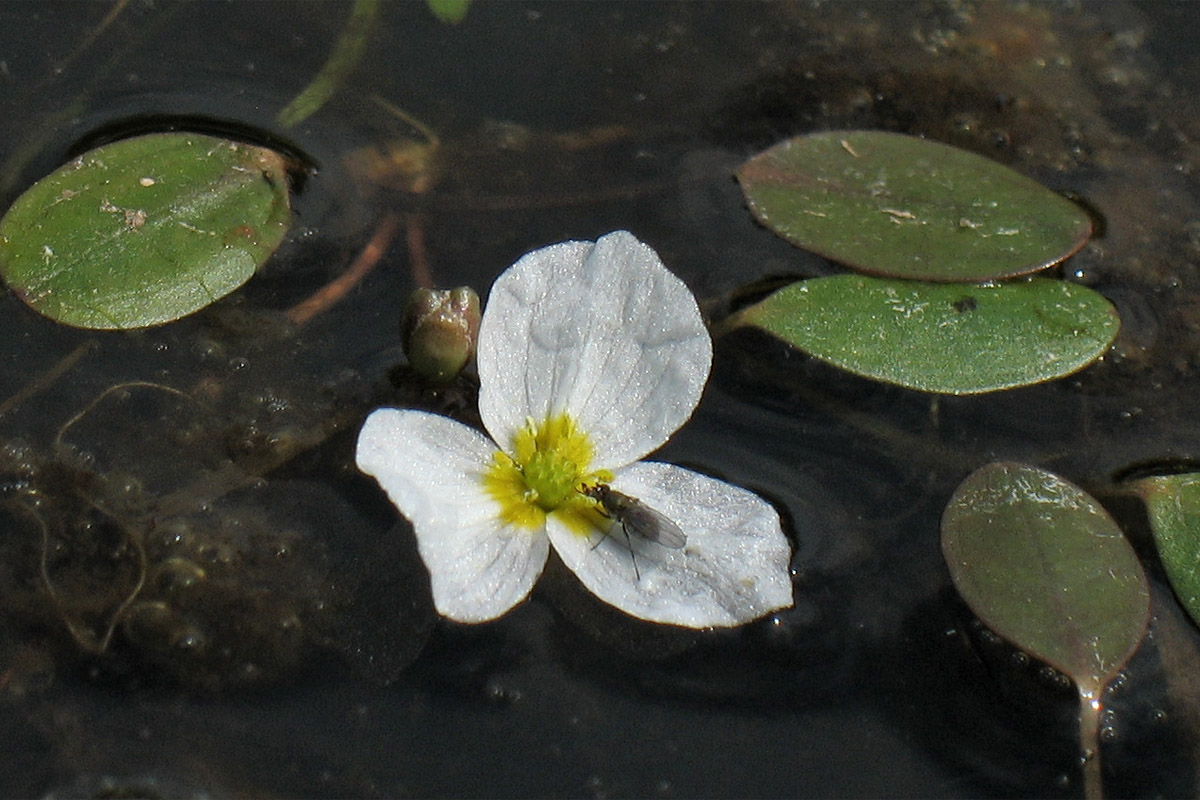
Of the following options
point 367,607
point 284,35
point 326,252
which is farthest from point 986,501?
point 284,35

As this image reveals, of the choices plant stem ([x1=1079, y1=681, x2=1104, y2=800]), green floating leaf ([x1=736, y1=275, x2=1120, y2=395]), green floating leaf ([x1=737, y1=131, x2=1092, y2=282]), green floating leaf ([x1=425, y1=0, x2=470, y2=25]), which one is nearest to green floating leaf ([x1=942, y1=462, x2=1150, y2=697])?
plant stem ([x1=1079, y1=681, x2=1104, y2=800])

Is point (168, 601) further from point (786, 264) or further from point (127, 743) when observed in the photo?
point (786, 264)

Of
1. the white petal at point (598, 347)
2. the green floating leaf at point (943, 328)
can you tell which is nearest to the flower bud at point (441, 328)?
the white petal at point (598, 347)

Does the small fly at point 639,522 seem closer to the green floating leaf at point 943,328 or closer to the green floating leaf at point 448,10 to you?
the green floating leaf at point 943,328

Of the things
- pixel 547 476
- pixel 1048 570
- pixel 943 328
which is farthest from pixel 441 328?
pixel 1048 570

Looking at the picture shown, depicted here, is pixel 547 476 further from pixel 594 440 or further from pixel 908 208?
pixel 908 208

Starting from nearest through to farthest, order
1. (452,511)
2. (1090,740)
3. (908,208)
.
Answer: (452,511), (1090,740), (908,208)

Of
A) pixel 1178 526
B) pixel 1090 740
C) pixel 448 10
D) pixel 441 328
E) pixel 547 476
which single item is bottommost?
pixel 1090 740
